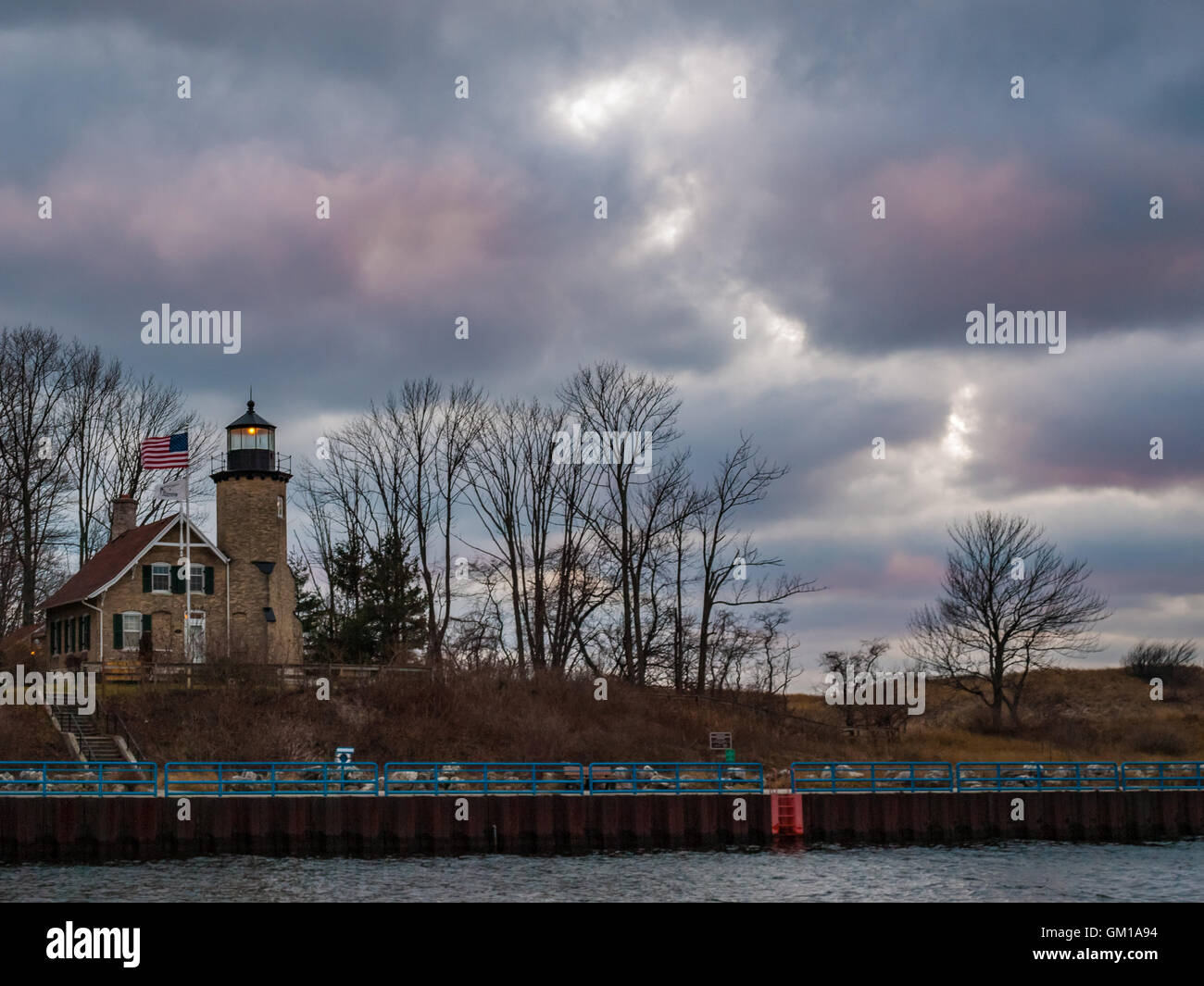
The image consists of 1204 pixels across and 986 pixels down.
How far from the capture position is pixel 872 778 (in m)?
42.8

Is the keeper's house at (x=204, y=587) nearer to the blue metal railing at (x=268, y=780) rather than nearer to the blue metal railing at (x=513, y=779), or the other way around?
the blue metal railing at (x=268, y=780)

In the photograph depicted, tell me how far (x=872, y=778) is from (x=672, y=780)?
234 inches

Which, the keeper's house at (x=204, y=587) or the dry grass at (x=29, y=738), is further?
the keeper's house at (x=204, y=587)

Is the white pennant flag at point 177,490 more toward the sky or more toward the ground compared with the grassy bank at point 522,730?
more toward the sky

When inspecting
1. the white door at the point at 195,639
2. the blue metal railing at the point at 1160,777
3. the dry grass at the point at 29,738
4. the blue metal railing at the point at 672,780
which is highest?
the white door at the point at 195,639

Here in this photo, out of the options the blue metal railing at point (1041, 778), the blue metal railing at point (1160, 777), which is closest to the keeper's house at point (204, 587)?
the blue metal railing at point (1041, 778)

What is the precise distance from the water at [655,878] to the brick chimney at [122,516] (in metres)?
32.1

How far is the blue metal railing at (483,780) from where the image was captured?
1574 inches

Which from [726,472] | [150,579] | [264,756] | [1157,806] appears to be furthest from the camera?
[726,472]

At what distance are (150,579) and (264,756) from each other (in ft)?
47.3

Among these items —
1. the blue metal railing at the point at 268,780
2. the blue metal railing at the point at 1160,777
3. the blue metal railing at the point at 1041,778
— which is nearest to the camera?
the blue metal railing at the point at 268,780
